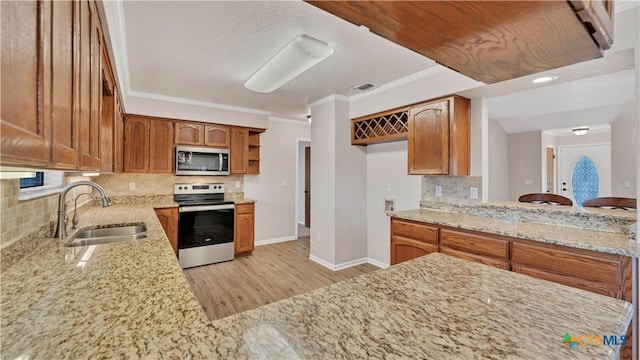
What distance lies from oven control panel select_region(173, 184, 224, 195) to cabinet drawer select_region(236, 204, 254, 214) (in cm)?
58

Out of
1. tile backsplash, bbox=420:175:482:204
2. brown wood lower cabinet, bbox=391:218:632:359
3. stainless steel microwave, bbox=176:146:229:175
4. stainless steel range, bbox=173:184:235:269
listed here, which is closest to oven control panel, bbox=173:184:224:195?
stainless steel range, bbox=173:184:235:269

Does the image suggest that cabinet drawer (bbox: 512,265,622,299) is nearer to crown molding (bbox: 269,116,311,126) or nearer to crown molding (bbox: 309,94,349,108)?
crown molding (bbox: 309,94,349,108)

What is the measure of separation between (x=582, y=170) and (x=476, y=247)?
6.29 metres

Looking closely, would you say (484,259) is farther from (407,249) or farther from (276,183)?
(276,183)

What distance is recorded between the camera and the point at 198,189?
4293 millimetres

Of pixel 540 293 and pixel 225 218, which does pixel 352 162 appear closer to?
pixel 225 218

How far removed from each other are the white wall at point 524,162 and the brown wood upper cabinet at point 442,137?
3.96 m

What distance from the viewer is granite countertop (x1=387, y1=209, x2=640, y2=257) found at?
165 cm

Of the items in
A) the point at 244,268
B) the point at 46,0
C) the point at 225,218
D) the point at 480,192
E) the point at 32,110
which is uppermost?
the point at 46,0

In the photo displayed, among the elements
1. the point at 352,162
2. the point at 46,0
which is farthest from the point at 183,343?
the point at 352,162

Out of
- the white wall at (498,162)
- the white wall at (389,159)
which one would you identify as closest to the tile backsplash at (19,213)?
the white wall at (389,159)

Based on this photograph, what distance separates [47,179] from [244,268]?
7.70ft

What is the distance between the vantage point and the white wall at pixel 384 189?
3.49 meters

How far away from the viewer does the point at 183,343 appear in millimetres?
632
